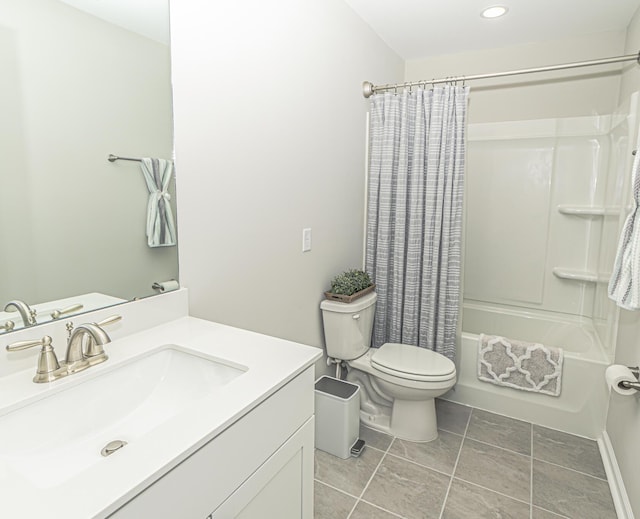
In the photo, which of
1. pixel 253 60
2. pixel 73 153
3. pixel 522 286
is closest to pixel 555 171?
pixel 522 286

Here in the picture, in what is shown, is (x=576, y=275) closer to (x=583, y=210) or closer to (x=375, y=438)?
(x=583, y=210)

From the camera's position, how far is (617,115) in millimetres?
2436

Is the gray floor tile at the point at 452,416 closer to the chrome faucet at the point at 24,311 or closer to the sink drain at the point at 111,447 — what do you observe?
the sink drain at the point at 111,447

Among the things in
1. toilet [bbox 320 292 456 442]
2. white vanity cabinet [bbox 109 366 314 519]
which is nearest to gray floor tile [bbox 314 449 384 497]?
toilet [bbox 320 292 456 442]

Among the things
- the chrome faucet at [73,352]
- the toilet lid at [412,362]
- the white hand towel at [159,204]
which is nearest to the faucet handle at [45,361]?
the chrome faucet at [73,352]

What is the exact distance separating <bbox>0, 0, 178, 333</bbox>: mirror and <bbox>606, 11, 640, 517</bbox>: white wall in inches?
73.4

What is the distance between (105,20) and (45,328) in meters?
0.84

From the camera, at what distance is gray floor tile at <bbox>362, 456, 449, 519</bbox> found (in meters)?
1.67

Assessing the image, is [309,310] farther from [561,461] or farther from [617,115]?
[617,115]

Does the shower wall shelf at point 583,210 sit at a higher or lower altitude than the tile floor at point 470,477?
higher

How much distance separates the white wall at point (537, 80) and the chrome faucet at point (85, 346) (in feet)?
9.38

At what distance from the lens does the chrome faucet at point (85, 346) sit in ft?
3.12

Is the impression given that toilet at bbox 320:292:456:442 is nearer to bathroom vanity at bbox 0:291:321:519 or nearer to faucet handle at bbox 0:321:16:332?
bathroom vanity at bbox 0:291:321:519

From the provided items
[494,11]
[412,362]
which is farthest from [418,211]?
[494,11]
